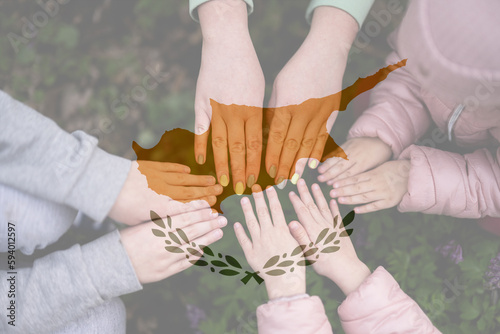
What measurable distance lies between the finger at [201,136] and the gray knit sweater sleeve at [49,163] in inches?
11.7

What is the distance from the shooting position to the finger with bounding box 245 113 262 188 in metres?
1.33

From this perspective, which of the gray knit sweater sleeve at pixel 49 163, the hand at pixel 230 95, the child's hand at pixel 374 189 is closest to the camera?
the gray knit sweater sleeve at pixel 49 163

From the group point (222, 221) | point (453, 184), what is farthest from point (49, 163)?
point (453, 184)

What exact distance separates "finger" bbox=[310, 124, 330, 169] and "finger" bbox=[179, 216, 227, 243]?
0.38 m

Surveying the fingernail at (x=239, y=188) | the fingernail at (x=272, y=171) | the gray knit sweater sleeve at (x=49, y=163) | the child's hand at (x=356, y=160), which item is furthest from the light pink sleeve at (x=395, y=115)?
the gray knit sweater sleeve at (x=49, y=163)

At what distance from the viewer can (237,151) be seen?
4.38 ft

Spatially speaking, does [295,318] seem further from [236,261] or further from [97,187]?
[97,187]

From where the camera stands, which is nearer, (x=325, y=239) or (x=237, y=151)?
(x=237, y=151)

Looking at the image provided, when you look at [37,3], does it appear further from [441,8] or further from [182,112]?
[441,8]

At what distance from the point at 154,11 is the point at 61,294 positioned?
47.5 inches

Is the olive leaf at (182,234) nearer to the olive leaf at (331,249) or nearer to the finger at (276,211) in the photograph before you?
the finger at (276,211)

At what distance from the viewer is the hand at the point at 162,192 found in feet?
4.42

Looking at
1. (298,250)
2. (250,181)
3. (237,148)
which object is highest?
(237,148)

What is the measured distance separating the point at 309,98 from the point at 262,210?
1.41 ft
